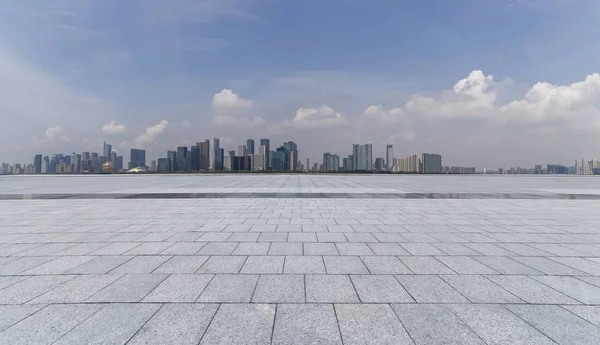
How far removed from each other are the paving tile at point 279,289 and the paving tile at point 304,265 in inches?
11.4

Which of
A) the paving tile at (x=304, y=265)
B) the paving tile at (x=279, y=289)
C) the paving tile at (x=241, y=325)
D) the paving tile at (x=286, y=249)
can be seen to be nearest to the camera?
the paving tile at (x=241, y=325)

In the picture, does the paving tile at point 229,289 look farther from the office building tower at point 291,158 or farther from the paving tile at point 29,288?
the office building tower at point 291,158

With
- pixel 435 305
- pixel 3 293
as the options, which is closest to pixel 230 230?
pixel 3 293

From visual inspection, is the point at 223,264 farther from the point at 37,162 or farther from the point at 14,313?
the point at 37,162

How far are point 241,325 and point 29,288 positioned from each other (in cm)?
362

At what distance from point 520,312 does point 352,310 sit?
7.08 ft

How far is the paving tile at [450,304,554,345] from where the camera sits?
330 cm

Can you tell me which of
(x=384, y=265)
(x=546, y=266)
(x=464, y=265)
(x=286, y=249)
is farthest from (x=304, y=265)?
(x=546, y=266)

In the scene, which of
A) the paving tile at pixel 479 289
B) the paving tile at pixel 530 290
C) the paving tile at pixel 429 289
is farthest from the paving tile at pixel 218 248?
the paving tile at pixel 530 290

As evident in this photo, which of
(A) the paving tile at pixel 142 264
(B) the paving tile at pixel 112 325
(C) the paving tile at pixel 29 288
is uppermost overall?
(A) the paving tile at pixel 142 264

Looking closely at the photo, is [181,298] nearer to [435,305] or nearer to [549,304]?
[435,305]

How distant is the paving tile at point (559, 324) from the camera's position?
3341 millimetres

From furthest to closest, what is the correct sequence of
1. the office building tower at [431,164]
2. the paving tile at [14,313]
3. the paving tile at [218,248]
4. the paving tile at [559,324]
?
the office building tower at [431,164], the paving tile at [218,248], the paving tile at [14,313], the paving tile at [559,324]

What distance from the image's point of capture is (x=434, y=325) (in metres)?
3.57
